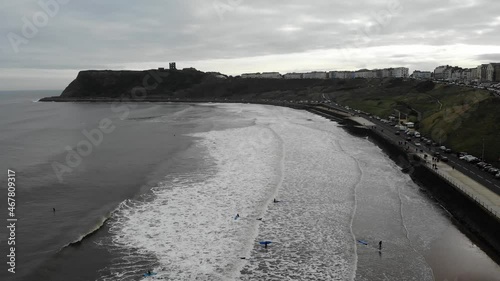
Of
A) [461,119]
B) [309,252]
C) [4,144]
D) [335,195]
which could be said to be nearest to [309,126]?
[461,119]

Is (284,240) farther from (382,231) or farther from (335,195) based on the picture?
(335,195)

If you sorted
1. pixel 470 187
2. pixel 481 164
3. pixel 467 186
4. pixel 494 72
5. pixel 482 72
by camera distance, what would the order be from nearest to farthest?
1. pixel 470 187
2. pixel 467 186
3. pixel 481 164
4. pixel 494 72
5. pixel 482 72

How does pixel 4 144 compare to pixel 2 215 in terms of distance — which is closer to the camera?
pixel 2 215

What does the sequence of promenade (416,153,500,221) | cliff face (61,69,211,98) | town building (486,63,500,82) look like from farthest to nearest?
cliff face (61,69,211,98), town building (486,63,500,82), promenade (416,153,500,221)

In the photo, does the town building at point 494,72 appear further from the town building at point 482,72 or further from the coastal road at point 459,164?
the coastal road at point 459,164

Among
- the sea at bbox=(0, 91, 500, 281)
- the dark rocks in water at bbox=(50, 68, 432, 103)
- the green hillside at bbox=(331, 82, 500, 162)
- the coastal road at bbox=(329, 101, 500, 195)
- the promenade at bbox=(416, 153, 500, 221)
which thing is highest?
the dark rocks in water at bbox=(50, 68, 432, 103)

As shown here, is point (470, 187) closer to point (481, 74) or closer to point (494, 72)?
point (494, 72)

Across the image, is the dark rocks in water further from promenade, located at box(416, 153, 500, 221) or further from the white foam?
the white foam

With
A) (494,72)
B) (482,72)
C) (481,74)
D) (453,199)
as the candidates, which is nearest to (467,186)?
(453,199)

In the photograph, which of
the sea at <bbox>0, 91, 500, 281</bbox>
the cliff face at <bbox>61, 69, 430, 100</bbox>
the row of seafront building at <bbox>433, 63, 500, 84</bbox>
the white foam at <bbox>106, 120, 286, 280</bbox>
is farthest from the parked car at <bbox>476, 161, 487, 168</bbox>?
the cliff face at <bbox>61, 69, 430, 100</bbox>
